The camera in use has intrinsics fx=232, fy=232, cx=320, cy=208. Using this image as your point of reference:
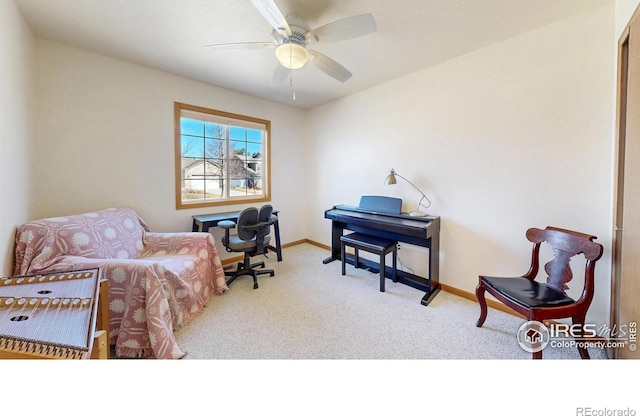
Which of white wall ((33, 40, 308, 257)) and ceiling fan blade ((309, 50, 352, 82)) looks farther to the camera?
white wall ((33, 40, 308, 257))

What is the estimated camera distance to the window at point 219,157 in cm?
298

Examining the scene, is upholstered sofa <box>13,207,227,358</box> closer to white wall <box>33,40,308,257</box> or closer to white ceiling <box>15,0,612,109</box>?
white wall <box>33,40,308,257</box>

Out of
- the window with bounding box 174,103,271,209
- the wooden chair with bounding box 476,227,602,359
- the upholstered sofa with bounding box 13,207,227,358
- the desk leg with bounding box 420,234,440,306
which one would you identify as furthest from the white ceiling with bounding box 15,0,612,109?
the desk leg with bounding box 420,234,440,306

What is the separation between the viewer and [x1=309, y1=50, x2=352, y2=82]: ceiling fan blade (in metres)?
1.81

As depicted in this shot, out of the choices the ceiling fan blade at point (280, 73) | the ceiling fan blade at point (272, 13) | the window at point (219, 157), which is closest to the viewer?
the ceiling fan blade at point (272, 13)

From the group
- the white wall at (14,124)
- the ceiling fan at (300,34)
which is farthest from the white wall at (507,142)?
the white wall at (14,124)

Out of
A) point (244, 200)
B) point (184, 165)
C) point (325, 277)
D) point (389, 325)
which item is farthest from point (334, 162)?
point (389, 325)

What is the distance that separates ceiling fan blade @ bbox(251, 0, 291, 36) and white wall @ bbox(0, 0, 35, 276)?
5.21 ft

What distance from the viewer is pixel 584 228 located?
1.79 m

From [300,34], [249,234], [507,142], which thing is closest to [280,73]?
[300,34]

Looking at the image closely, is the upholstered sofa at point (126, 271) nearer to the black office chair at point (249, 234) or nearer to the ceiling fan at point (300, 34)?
the black office chair at point (249, 234)

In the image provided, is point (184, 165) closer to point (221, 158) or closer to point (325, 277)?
point (221, 158)

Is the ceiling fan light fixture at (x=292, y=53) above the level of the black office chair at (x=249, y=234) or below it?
above

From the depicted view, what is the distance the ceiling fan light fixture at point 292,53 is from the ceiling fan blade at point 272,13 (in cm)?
9
